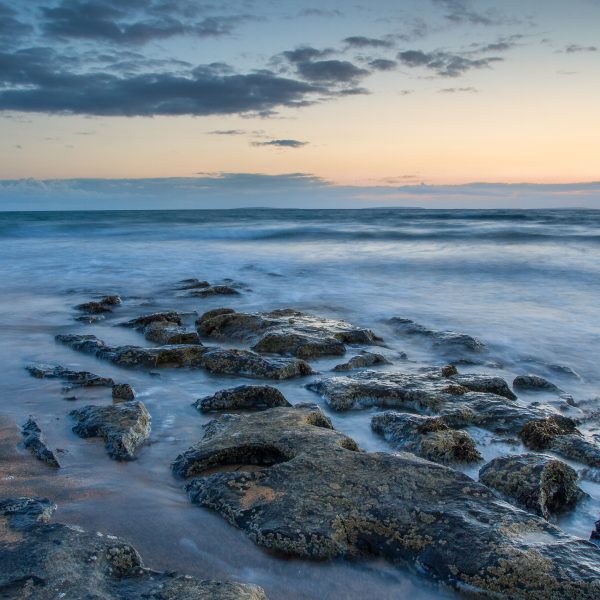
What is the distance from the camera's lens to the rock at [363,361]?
6176 mm

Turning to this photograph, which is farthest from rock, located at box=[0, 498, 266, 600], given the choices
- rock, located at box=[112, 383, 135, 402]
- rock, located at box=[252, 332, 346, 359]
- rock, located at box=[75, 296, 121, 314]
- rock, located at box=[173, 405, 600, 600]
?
rock, located at box=[75, 296, 121, 314]

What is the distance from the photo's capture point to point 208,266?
18.5m

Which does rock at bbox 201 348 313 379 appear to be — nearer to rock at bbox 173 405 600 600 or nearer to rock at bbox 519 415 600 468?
rock at bbox 173 405 600 600

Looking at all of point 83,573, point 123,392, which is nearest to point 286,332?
point 123,392

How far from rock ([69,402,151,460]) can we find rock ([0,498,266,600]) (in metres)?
1.24

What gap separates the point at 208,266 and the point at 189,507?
613 inches

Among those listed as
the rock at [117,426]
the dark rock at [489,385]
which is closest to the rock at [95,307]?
the rock at [117,426]

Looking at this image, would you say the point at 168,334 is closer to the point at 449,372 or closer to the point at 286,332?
the point at 286,332

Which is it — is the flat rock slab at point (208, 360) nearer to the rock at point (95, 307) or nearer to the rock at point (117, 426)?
the rock at point (117, 426)

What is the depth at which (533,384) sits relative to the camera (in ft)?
19.3

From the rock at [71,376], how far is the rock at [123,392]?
30 centimetres

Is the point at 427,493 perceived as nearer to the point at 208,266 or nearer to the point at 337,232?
the point at 208,266

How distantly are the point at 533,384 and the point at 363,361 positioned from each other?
1.73 m

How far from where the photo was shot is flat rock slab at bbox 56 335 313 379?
591 cm
